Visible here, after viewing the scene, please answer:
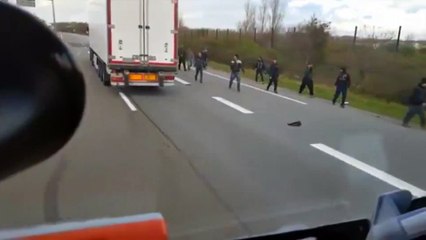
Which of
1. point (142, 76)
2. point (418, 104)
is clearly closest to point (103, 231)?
point (418, 104)

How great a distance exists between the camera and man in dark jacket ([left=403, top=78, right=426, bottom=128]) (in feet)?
22.9

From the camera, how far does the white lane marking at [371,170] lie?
525 centimetres

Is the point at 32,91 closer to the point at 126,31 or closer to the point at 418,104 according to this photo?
the point at 418,104

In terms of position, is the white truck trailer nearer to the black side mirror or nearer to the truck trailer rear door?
the truck trailer rear door

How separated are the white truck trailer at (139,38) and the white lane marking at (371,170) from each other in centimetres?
629

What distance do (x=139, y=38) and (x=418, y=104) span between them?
7.87 meters

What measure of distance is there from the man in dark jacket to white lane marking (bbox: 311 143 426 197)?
142 cm

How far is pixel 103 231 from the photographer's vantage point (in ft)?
4.24

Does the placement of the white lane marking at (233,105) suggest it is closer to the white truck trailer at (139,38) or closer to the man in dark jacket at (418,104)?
the white truck trailer at (139,38)

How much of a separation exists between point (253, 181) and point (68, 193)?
6.80 feet

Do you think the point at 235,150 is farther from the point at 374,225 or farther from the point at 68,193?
Answer: the point at 374,225

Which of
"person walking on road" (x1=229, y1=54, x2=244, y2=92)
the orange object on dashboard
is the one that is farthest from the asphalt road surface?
"person walking on road" (x1=229, y1=54, x2=244, y2=92)

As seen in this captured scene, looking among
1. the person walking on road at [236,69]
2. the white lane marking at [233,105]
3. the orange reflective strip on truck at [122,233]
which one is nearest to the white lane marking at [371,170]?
the white lane marking at [233,105]

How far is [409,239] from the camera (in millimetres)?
1669
